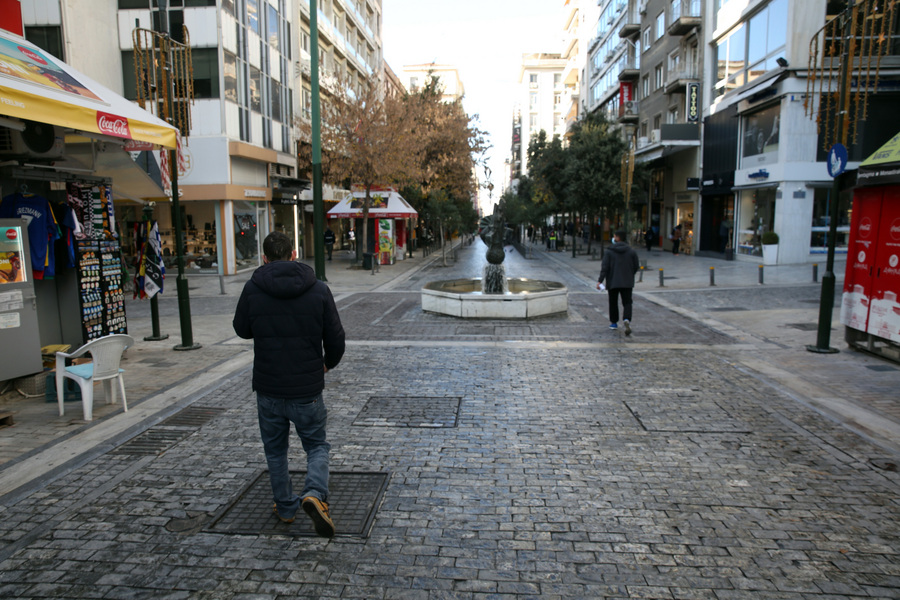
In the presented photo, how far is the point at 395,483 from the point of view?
4.66 metres

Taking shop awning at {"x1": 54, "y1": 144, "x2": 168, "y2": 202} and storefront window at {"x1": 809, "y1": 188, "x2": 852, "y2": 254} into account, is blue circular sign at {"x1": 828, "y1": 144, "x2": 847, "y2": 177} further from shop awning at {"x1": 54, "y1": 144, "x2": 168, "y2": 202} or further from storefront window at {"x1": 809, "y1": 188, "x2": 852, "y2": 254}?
storefront window at {"x1": 809, "y1": 188, "x2": 852, "y2": 254}

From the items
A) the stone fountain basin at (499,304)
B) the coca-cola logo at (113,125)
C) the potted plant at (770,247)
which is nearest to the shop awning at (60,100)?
the coca-cola logo at (113,125)

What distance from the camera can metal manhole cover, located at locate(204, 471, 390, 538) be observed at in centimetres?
397

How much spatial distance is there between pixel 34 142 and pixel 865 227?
37.5ft

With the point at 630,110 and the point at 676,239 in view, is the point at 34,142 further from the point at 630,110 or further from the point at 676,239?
the point at 630,110

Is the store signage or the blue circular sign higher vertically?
the store signage

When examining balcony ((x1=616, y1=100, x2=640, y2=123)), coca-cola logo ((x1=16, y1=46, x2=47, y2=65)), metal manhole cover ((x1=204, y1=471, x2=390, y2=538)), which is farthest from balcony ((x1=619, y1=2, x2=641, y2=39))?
metal manhole cover ((x1=204, y1=471, x2=390, y2=538))

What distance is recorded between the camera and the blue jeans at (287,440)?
3848 millimetres

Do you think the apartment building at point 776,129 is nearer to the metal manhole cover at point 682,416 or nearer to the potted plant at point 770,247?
the potted plant at point 770,247

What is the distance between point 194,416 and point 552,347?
555cm

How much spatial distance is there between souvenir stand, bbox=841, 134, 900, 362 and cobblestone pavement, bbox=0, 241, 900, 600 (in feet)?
3.67

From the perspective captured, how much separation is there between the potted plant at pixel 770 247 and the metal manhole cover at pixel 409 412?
20310 mm

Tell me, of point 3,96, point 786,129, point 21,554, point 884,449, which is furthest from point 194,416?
point 786,129

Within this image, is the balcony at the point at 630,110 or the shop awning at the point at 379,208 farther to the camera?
the balcony at the point at 630,110
